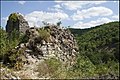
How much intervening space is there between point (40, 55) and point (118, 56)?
157 inches

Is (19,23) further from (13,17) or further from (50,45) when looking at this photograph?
(50,45)

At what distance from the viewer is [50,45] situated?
11.7m

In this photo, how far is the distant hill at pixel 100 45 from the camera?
13823 mm

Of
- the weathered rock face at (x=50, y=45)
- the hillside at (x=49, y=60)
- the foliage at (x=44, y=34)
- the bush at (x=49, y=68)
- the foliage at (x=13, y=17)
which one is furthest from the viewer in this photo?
the foliage at (x=13, y=17)

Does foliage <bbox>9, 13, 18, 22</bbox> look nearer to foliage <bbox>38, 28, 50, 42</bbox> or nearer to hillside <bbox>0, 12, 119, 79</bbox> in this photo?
hillside <bbox>0, 12, 119, 79</bbox>

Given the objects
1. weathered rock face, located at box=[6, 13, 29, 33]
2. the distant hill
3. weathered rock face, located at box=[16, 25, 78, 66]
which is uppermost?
weathered rock face, located at box=[6, 13, 29, 33]

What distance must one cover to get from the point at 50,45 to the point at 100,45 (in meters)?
34.1

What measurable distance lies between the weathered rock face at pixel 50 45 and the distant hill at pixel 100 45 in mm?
1408

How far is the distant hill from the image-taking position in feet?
45.3

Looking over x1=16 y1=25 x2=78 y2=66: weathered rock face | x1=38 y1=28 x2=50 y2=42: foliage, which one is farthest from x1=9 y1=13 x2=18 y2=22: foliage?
x1=38 y1=28 x2=50 y2=42: foliage

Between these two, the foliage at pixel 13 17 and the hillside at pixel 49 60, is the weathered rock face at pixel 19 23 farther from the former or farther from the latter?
the hillside at pixel 49 60

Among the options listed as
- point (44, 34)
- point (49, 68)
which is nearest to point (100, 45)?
point (44, 34)

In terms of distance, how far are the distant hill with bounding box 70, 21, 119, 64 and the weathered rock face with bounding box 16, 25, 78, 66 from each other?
141 cm

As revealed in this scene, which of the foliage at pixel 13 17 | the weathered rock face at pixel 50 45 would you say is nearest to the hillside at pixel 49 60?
the weathered rock face at pixel 50 45
